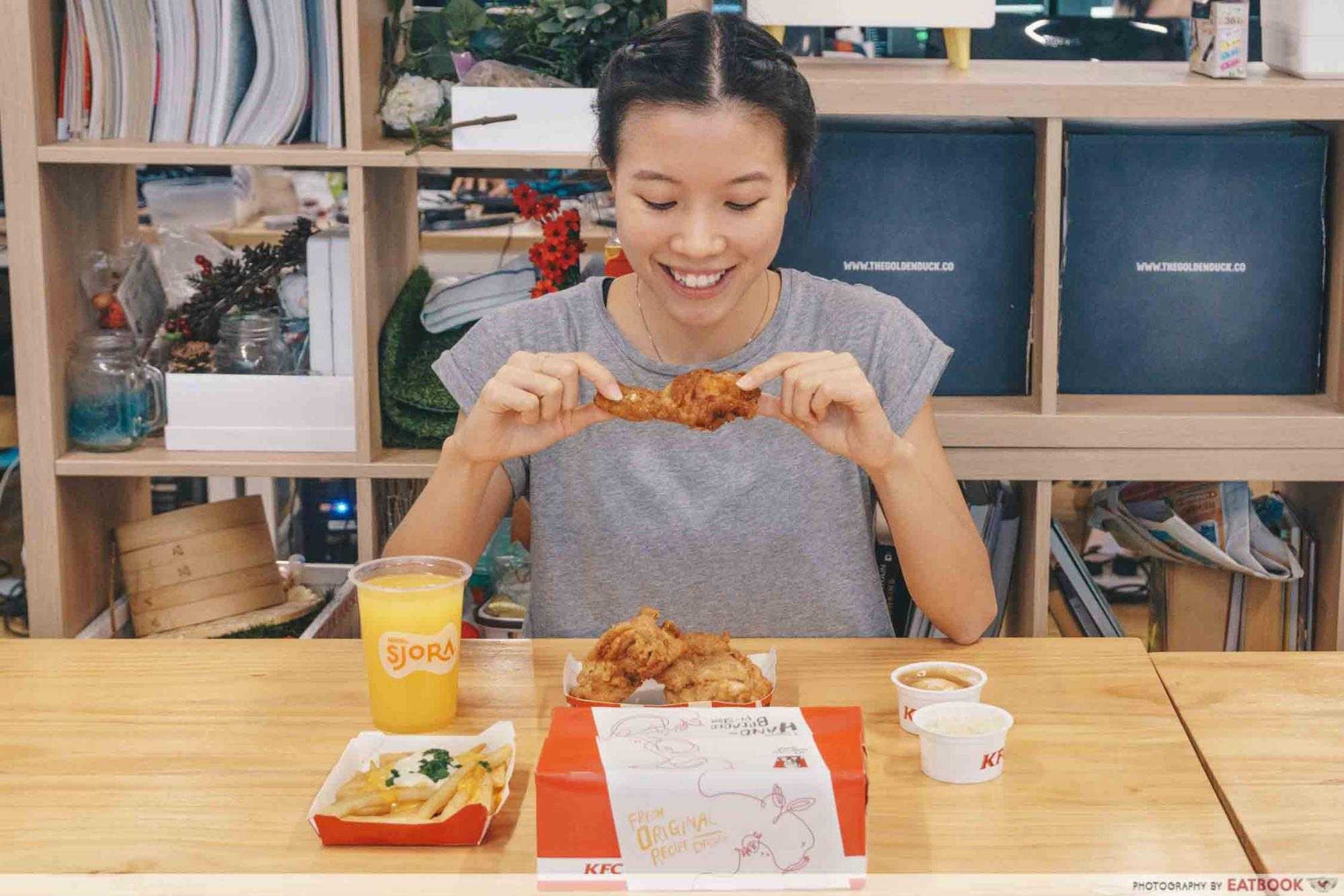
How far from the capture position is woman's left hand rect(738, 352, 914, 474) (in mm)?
1529

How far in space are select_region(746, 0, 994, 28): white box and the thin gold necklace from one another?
40cm

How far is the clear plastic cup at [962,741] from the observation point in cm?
125

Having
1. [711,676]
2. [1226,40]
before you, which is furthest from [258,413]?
[1226,40]

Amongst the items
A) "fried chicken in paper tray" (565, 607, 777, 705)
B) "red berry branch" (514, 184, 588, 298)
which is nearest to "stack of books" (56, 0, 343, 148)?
"red berry branch" (514, 184, 588, 298)

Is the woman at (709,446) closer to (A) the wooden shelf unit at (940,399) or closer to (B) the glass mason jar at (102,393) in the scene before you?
(A) the wooden shelf unit at (940,399)

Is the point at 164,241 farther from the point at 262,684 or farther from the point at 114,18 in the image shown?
the point at 262,684

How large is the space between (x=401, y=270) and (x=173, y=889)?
4.60 ft

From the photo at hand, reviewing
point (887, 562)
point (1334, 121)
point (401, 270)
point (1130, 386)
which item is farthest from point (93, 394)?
point (1334, 121)

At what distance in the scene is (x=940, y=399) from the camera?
7.14 ft

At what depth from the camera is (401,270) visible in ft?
7.75

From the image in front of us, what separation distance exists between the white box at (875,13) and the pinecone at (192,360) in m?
0.94

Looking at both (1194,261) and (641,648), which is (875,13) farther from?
(641,648)

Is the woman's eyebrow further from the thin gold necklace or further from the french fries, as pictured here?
the french fries

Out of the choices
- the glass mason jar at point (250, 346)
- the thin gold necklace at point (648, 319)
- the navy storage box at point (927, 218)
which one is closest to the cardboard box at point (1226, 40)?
the navy storage box at point (927, 218)
